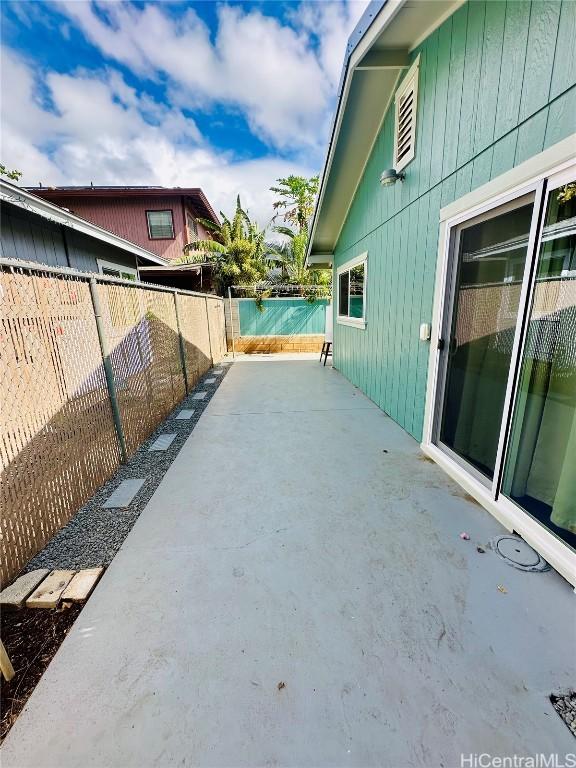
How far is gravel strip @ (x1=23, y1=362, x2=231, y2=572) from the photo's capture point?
6.44ft

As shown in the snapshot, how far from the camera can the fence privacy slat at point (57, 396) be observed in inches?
70.3

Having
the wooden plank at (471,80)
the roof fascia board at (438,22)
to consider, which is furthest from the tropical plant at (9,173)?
the wooden plank at (471,80)

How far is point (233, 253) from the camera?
40.0ft

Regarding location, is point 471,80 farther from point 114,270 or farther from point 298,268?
point 298,268

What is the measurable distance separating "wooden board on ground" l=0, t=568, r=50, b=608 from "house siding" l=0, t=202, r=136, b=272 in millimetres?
4397

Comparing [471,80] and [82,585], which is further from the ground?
[471,80]

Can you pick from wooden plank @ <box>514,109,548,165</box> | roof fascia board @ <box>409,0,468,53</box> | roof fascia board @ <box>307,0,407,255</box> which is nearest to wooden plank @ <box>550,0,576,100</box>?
wooden plank @ <box>514,109,548,165</box>

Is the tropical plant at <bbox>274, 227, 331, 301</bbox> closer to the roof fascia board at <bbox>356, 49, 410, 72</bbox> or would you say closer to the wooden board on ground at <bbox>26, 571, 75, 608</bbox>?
the roof fascia board at <bbox>356, 49, 410, 72</bbox>

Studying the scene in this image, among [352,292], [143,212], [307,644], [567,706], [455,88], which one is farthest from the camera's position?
[143,212]

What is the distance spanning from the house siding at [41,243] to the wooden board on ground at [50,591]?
177 inches

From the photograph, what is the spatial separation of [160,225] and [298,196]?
6320mm

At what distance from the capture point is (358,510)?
2.37 metres

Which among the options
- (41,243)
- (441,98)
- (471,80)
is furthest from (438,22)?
(41,243)

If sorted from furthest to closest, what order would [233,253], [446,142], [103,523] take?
[233,253] → [446,142] → [103,523]
